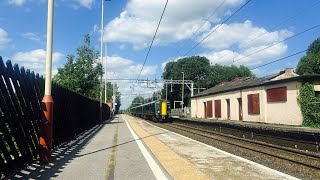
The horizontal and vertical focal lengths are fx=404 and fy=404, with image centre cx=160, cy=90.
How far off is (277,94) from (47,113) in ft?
86.1

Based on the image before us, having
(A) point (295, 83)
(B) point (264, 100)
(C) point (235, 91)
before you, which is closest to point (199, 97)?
(C) point (235, 91)

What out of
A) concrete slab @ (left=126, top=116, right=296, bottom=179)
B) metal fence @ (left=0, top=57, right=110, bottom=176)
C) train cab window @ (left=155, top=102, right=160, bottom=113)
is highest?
train cab window @ (left=155, top=102, right=160, bottom=113)

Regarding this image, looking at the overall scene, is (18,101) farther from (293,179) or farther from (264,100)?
(264,100)

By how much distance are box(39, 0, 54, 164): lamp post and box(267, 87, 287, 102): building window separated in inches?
980

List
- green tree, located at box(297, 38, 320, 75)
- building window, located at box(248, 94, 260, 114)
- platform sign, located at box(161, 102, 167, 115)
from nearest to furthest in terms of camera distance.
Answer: building window, located at box(248, 94, 260, 114), platform sign, located at box(161, 102, 167, 115), green tree, located at box(297, 38, 320, 75)

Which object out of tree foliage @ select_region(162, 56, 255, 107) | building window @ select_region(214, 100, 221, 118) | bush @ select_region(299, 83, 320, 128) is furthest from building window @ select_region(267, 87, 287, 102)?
tree foliage @ select_region(162, 56, 255, 107)

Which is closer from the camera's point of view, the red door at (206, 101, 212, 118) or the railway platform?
the railway platform

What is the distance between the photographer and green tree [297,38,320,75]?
233 feet

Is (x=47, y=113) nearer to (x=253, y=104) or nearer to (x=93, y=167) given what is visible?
(x=93, y=167)

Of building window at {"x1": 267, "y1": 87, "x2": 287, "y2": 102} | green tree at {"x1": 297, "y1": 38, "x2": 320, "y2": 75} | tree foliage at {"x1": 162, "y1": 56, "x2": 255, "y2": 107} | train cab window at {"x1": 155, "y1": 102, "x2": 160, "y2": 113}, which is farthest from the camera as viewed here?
tree foliage at {"x1": 162, "y1": 56, "x2": 255, "y2": 107}

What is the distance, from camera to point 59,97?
14234 millimetres

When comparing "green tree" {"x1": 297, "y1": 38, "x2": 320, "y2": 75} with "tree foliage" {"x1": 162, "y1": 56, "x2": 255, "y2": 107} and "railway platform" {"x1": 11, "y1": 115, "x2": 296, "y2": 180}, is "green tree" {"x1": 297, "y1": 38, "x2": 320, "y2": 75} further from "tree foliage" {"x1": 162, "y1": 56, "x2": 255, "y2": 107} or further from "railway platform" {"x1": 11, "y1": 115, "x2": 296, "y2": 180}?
"railway platform" {"x1": 11, "y1": 115, "x2": 296, "y2": 180}

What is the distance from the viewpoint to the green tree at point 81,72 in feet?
119

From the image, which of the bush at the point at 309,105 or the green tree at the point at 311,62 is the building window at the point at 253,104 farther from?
the green tree at the point at 311,62
